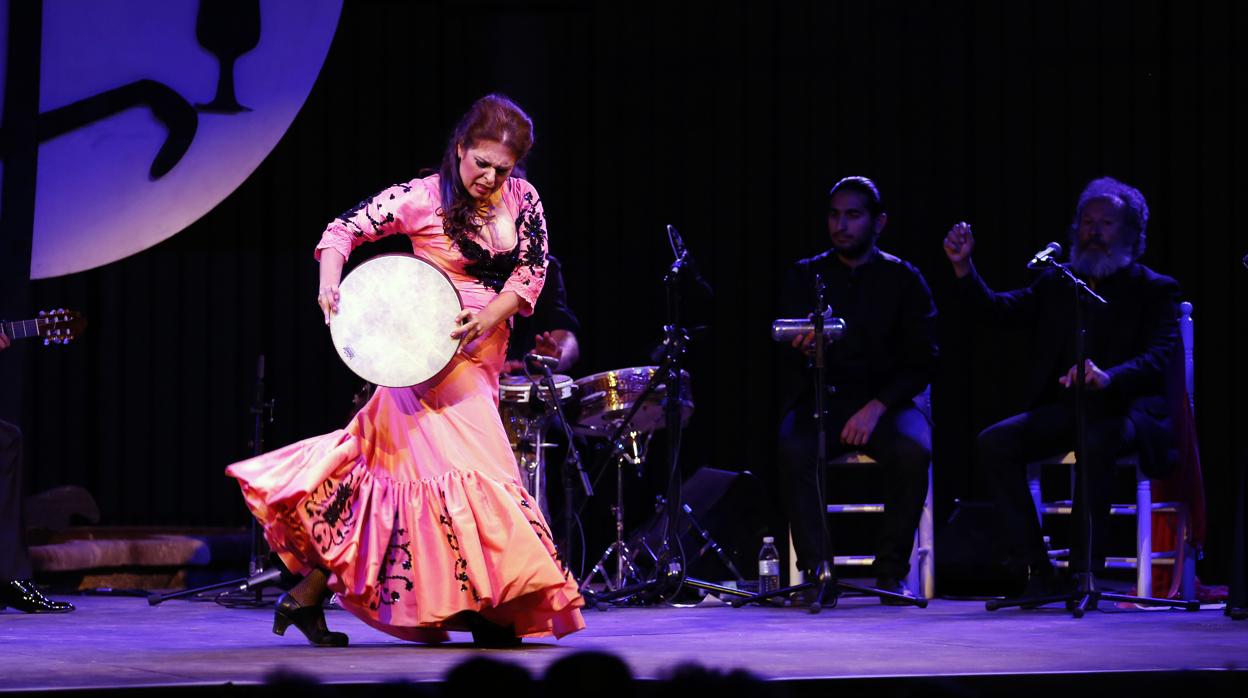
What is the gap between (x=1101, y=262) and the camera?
613 cm

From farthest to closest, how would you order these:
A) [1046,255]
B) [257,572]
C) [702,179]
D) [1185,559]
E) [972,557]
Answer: [702,179]
[972,557]
[1185,559]
[257,572]
[1046,255]

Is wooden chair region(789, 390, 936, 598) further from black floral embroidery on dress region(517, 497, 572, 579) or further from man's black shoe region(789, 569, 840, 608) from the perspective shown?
black floral embroidery on dress region(517, 497, 572, 579)

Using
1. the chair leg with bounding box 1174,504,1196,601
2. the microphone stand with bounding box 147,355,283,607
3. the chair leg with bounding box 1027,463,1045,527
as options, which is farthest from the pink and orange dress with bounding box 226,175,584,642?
the chair leg with bounding box 1174,504,1196,601

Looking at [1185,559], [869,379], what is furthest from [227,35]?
[1185,559]

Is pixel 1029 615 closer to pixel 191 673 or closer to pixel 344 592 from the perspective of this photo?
pixel 344 592

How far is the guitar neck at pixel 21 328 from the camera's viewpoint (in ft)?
20.2

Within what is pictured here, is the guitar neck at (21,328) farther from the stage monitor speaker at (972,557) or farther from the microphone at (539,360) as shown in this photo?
the stage monitor speaker at (972,557)

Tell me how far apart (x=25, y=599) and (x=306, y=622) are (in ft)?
6.39

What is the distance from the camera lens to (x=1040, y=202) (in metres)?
7.27

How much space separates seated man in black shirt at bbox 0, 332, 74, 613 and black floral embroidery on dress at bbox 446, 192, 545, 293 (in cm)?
238

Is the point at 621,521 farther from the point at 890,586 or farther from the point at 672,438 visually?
the point at 890,586

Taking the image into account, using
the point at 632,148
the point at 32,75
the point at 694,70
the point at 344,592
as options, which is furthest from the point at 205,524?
the point at 344,592

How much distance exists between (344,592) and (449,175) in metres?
1.12

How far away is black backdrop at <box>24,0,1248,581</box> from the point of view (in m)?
7.24
